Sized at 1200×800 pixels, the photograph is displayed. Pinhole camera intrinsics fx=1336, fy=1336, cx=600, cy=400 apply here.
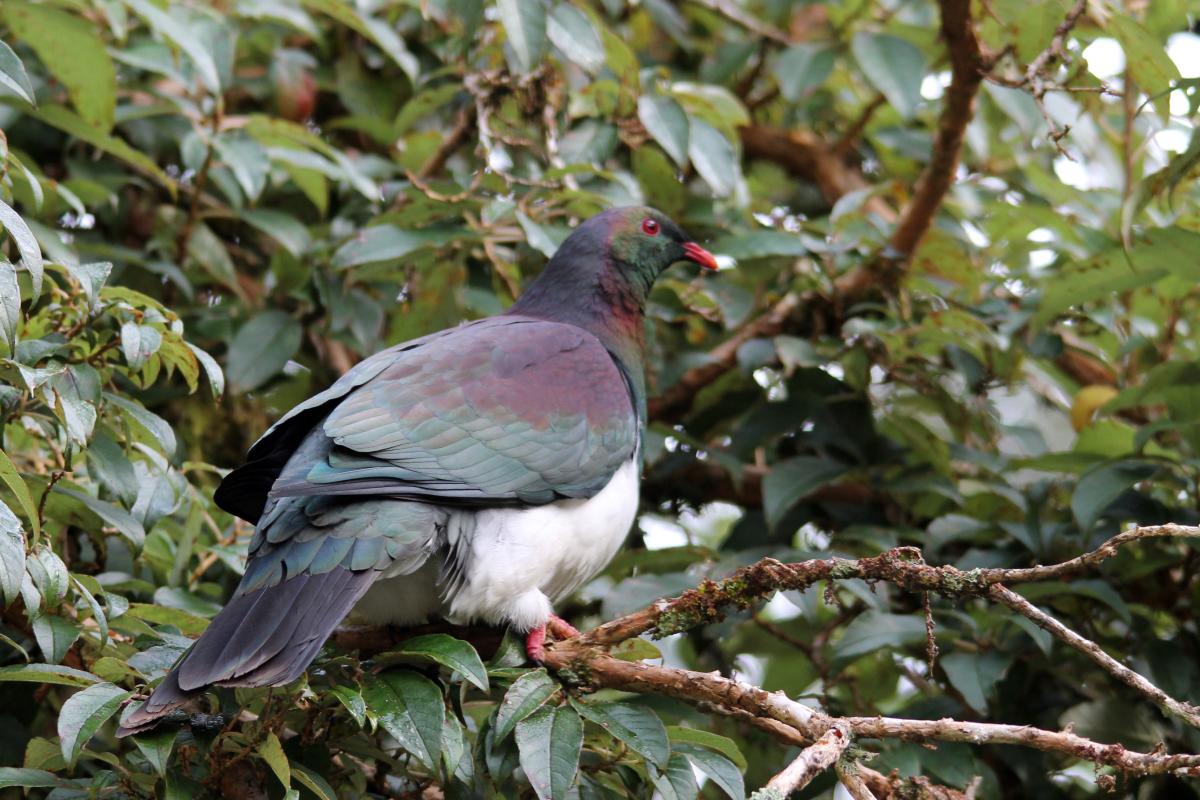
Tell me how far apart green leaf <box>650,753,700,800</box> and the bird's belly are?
0.55 m

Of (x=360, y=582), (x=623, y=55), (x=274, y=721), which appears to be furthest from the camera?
(x=623, y=55)

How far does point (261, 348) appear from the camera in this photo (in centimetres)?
404

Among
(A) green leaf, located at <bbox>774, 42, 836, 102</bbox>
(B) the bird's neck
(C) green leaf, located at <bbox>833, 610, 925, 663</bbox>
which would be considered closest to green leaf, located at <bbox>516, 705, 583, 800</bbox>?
(C) green leaf, located at <bbox>833, 610, 925, 663</bbox>

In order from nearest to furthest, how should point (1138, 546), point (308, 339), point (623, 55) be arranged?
point (1138, 546), point (623, 55), point (308, 339)

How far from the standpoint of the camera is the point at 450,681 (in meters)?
2.78

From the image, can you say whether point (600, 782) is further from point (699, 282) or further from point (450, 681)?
point (699, 282)

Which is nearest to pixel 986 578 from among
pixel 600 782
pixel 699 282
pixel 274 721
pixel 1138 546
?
pixel 600 782

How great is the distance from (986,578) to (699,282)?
7.22 ft

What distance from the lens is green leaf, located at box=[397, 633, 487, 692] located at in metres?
2.41

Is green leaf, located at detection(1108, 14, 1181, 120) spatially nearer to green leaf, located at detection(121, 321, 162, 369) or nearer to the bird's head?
the bird's head

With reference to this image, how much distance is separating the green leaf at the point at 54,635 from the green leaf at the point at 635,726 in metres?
0.97

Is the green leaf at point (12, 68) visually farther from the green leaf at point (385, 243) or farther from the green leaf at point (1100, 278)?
the green leaf at point (1100, 278)

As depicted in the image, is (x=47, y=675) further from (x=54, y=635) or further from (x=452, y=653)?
(x=452, y=653)

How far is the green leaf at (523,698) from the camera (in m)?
2.47
